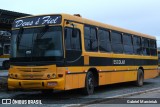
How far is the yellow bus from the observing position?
14227mm

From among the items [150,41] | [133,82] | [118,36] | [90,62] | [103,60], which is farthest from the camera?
[150,41]

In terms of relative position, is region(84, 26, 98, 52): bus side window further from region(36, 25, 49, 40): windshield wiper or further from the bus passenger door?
region(36, 25, 49, 40): windshield wiper

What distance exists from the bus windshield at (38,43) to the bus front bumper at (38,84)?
33.2 inches

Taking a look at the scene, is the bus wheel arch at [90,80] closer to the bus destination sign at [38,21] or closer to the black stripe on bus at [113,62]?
the black stripe on bus at [113,62]

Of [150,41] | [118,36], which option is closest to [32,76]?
[118,36]

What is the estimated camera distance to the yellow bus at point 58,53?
14227mm

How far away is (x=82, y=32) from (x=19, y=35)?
2459 mm

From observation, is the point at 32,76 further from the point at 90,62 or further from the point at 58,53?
the point at 90,62

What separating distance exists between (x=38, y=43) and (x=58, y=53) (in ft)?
2.73

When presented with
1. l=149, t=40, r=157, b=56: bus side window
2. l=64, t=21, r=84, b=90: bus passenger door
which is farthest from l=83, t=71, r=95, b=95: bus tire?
l=149, t=40, r=157, b=56: bus side window

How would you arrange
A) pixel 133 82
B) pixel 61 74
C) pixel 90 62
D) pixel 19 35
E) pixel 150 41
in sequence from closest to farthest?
pixel 61 74, pixel 19 35, pixel 90 62, pixel 133 82, pixel 150 41

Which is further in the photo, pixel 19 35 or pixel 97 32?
pixel 97 32

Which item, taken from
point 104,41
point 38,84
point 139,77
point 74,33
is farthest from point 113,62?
point 38,84

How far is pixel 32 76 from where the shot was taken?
1437 cm
